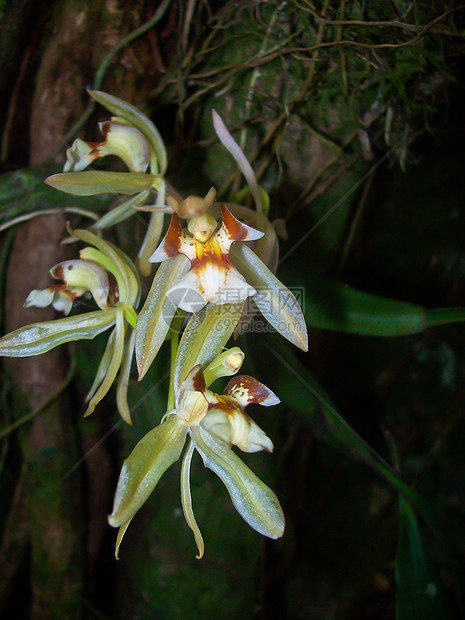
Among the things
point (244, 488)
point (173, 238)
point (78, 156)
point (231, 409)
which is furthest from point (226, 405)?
point (78, 156)

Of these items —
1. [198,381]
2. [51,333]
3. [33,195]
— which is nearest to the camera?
[198,381]

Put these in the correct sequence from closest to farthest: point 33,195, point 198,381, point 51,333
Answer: point 198,381, point 51,333, point 33,195

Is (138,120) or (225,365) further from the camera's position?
(138,120)

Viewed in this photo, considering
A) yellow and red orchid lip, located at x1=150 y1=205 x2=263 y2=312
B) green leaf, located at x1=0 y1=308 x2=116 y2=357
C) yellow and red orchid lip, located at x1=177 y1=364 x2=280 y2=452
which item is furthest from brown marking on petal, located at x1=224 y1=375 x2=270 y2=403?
green leaf, located at x1=0 y1=308 x2=116 y2=357

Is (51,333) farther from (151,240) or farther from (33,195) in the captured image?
(33,195)

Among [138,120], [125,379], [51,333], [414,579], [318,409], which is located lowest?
[414,579]

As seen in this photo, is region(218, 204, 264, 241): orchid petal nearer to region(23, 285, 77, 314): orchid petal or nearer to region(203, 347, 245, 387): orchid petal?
region(203, 347, 245, 387): orchid petal

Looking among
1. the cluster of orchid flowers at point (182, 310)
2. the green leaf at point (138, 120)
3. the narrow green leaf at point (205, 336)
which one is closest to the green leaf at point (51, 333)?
the cluster of orchid flowers at point (182, 310)

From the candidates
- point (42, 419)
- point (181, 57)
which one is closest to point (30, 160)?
point (181, 57)
